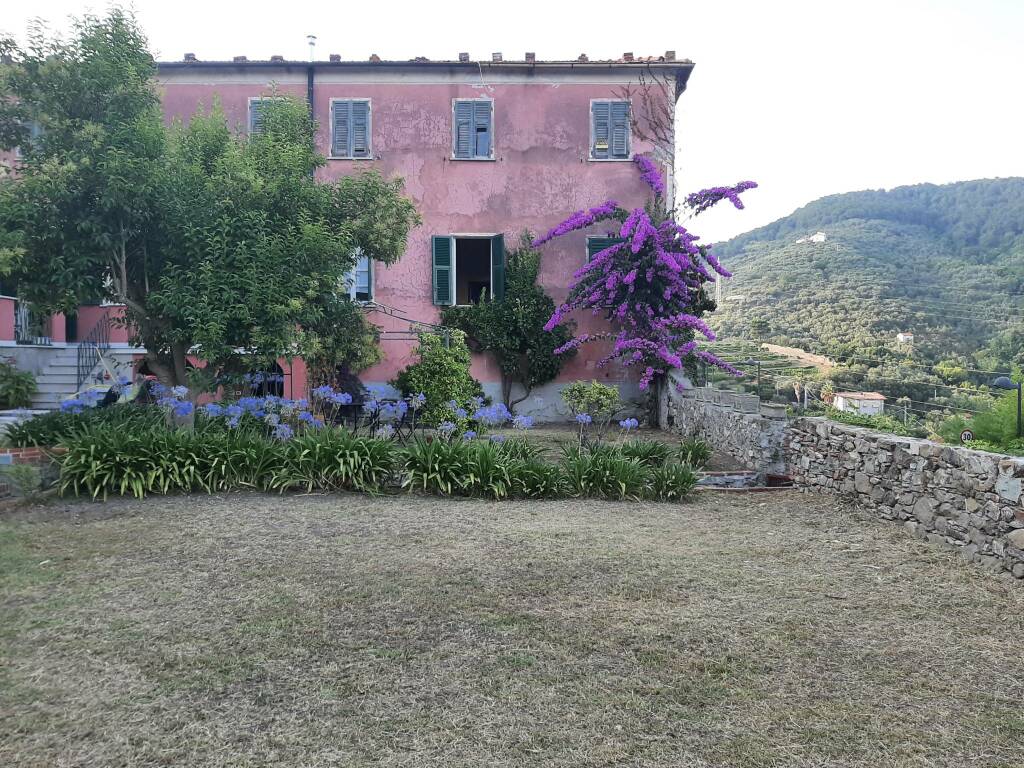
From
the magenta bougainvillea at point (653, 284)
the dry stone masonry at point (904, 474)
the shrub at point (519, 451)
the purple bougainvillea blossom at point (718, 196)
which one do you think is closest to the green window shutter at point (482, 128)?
the magenta bougainvillea at point (653, 284)

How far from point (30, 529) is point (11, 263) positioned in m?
2.94

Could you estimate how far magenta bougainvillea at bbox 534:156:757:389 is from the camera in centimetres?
1255

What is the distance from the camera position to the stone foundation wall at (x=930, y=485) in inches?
187

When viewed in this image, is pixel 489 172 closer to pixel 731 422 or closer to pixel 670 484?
pixel 731 422

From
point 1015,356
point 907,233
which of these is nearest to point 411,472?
point 1015,356

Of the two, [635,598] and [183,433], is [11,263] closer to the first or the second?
[183,433]

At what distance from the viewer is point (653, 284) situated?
12820 mm

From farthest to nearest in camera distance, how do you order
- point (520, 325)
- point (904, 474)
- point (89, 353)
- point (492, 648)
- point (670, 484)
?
point (520, 325), point (89, 353), point (670, 484), point (904, 474), point (492, 648)

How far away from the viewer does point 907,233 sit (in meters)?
36.9

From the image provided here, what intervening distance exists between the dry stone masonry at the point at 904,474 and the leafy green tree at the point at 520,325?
15.1 feet

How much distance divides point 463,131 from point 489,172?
39.3 inches

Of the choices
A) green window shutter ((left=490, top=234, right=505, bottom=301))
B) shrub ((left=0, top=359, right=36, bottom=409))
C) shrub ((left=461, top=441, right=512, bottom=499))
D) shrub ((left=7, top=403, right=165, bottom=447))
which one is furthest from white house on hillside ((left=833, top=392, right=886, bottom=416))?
shrub ((left=0, top=359, right=36, bottom=409))

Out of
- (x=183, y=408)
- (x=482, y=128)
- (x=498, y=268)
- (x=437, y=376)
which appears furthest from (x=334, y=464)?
(x=482, y=128)

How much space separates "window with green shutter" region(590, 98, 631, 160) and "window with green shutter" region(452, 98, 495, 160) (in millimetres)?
A: 2098
